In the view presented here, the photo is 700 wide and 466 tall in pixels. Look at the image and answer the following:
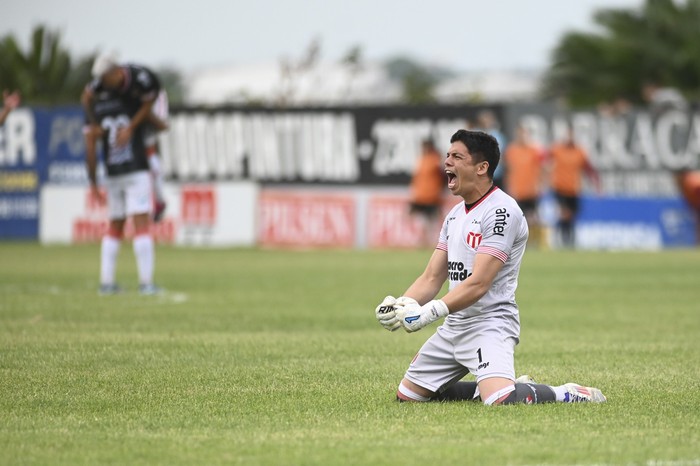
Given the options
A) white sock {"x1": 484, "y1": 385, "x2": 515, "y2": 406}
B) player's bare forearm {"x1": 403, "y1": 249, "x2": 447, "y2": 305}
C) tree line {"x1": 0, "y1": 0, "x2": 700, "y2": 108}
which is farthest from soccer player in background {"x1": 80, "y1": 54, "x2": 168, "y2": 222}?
Answer: tree line {"x1": 0, "y1": 0, "x2": 700, "y2": 108}

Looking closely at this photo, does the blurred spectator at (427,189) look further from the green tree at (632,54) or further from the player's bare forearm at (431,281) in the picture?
the player's bare forearm at (431,281)

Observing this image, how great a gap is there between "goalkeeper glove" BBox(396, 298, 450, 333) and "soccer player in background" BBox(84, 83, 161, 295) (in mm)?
8747

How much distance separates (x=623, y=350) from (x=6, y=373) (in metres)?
5.09

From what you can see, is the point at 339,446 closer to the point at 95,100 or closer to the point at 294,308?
the point at 294,308

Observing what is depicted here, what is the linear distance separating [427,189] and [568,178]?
300 centimetres

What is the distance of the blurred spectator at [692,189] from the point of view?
29.0m

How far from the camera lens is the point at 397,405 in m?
8.23

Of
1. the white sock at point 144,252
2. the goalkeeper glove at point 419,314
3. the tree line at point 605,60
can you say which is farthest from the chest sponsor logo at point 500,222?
the tree line at point 605,60

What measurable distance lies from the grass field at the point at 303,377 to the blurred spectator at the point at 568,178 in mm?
9248

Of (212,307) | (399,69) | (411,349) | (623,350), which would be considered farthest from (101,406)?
(399,69)

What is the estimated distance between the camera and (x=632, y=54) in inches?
1581

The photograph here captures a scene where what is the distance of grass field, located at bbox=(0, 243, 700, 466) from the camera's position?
264 inches

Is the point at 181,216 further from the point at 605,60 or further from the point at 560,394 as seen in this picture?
the point at 560,394

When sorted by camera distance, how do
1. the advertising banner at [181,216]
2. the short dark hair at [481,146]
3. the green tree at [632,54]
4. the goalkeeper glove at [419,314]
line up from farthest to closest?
the green tree at [632,54] → the advertising banner at [181,216] → the short dark hair at [481,146] → the goalkeeper glove at [419,314]
